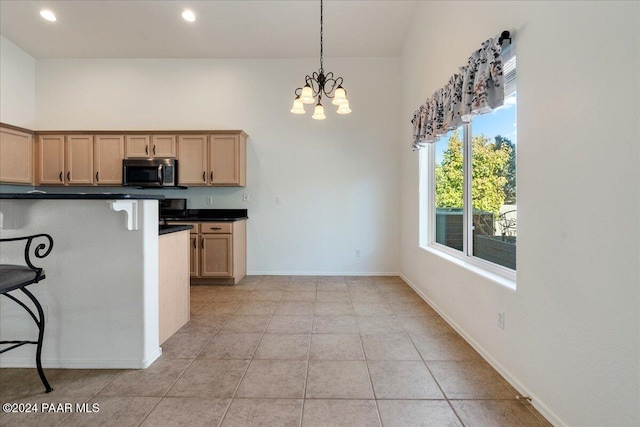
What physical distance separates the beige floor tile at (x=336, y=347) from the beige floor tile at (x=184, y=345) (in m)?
0.86

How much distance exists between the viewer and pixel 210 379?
6.47ft

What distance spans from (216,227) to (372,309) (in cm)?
236

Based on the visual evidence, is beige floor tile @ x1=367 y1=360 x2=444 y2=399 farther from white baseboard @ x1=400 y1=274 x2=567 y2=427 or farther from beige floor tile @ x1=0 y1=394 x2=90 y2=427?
beige floor tile @ x1=0 y1=394 x2=90 y2=427

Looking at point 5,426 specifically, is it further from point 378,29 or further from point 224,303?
point 378,29

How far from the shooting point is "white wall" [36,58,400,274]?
4.91 metres

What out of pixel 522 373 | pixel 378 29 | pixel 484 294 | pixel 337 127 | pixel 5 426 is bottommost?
pixel 5 426

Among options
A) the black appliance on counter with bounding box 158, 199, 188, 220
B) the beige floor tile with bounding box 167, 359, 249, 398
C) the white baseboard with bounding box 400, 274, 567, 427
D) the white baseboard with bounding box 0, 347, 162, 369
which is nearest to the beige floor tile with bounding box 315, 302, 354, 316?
the white baseboard with bounding box 400, 274, 567, 427

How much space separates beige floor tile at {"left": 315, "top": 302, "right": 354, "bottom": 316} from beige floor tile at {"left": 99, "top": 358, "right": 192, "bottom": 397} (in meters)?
1.40

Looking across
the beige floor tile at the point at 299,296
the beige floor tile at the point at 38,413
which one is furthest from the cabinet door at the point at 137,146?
the beige floor tile at the point at 38,413

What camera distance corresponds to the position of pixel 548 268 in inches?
62.8

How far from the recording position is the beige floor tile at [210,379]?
1832mm

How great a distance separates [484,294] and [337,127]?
11.2 ft

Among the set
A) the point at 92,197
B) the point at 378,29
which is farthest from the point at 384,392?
the point at 378,29

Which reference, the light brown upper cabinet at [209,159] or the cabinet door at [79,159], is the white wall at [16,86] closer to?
the cabinet door at [79,159]
